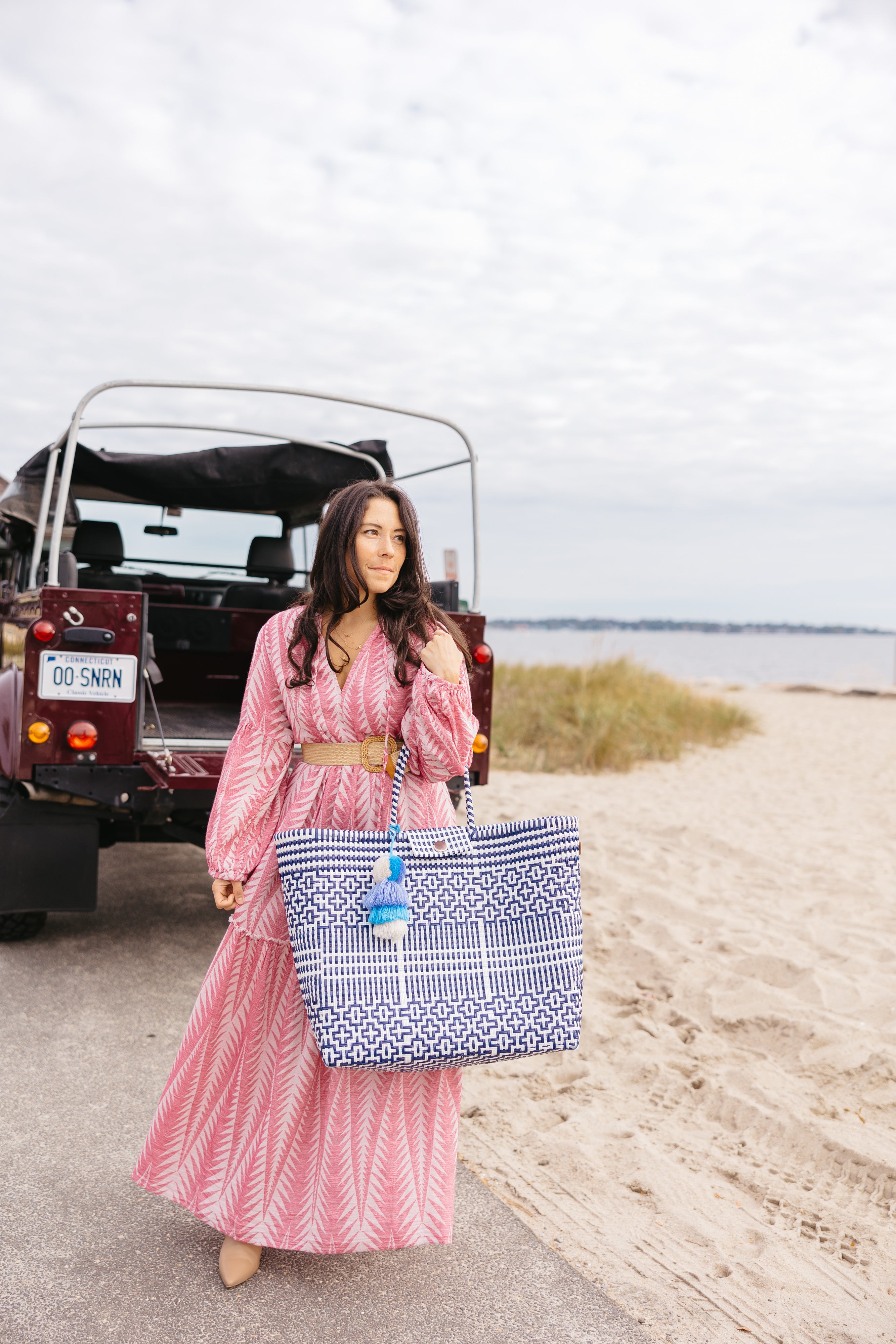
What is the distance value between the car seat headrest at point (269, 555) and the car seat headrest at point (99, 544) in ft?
2.54

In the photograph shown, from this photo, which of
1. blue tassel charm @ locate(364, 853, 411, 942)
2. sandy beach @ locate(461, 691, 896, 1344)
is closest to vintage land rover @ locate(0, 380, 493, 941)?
blue tassel charm @ locate(364, 853, 411, 942)

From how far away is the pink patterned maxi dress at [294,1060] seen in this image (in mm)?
2221

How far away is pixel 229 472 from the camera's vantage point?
561cm

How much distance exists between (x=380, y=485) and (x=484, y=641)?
257 centimetres

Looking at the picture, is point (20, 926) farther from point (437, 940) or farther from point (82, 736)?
point (437, 940)

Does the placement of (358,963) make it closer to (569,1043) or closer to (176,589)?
(569,1043)

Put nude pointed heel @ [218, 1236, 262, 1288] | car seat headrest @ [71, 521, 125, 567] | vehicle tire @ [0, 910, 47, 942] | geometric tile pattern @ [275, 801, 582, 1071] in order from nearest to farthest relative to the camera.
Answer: geometric tile pattern @ [275, 801, 582, 1071]
nude pointed heel @ [218, 1236, 262, 1288]
vehicle tire @ [0, 910, 47, 942]
car seat headrest @ [71, 521, 125, 567]

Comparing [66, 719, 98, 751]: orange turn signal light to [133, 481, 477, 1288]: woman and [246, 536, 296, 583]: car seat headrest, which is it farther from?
[246, 536, 296, 583]: car seat headrest

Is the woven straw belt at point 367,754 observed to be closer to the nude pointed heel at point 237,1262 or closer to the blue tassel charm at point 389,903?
the blue tassel charm at point 389,903

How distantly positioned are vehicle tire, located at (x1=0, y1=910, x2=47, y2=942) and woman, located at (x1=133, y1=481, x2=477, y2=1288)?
98.0 inches

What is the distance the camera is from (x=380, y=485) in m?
2.40

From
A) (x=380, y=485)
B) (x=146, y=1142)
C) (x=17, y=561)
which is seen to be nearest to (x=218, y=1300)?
(x=146, y=1142)

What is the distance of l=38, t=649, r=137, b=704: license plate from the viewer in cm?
408

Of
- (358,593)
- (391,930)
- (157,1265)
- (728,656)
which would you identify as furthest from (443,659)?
(728,656)
